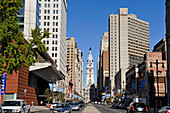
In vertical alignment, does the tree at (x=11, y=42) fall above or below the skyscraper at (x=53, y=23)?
below

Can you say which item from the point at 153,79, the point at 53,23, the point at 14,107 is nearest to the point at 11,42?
the point at 14,107

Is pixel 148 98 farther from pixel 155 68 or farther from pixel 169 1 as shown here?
pixel 169 1

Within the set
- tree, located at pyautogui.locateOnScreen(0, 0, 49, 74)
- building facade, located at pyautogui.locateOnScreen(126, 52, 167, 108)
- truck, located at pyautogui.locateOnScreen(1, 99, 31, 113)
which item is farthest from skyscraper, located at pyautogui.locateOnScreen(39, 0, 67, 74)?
tree, located at pyautogui.locateOnScreen(0, 0, 49, 74)

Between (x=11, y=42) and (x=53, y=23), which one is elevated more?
(x=53, y=23)

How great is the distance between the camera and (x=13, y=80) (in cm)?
5588

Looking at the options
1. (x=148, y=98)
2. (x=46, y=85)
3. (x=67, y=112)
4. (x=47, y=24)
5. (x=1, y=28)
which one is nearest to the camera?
(x=1, y=28)

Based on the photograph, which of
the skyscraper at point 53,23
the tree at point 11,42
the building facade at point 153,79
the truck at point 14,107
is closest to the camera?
the tree at point 11,42

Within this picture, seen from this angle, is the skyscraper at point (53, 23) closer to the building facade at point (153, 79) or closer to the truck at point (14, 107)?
the building facade at point (153, 79)

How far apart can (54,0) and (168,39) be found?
7999 cm

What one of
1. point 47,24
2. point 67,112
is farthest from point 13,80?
point 47,24

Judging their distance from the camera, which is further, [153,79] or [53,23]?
[53,23]

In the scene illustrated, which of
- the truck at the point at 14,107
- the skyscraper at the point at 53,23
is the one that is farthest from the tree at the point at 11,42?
the skyscraper at the point at 53,23

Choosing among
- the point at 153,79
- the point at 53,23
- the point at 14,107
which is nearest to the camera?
the point at 14,107

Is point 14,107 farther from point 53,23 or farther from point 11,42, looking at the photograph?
point 53,23
